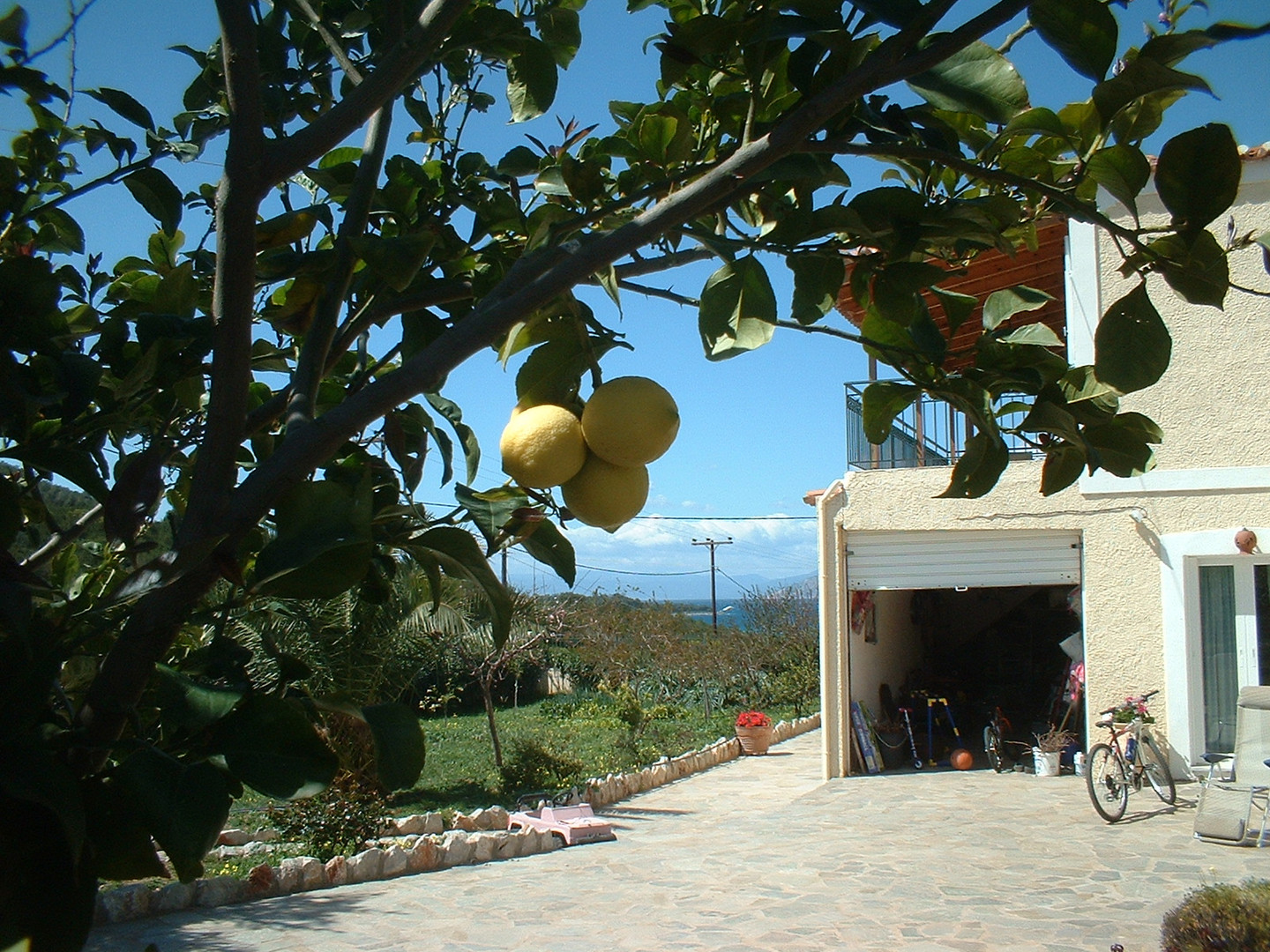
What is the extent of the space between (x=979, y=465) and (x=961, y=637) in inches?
642

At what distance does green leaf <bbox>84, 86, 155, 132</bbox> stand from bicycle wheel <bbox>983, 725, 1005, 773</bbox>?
1116 centimetres

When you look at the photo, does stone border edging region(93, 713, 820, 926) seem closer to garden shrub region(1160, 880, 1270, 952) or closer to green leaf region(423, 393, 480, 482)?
garden shrub region(1160, 880, 1270, 952)

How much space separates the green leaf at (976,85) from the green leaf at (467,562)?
1.96 feet

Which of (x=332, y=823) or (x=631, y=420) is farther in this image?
(x=332, y=823)

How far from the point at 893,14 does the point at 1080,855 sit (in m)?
7.84

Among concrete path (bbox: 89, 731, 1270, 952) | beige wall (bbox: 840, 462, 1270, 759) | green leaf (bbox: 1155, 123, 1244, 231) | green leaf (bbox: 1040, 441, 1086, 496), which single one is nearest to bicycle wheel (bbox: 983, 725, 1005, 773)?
concrete path (bbox: 89, 731, 1270, 952)

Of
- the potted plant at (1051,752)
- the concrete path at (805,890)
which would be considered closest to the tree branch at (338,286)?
the concrete path at (805,890)

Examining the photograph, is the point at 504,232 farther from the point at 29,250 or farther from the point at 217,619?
the point at 29,250

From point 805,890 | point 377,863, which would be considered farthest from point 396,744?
point 377,863

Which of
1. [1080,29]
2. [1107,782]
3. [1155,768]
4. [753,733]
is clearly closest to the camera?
[1080,29]

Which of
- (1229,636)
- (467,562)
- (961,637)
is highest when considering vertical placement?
(467,562)

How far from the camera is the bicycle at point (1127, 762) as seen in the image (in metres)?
8.63

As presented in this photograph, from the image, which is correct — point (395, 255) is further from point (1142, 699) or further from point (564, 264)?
point (1142, 699)

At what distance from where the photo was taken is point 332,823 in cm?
805
